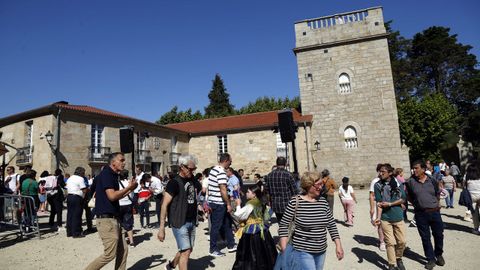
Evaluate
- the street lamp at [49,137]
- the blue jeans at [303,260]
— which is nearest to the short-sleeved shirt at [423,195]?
the blue jeans at [303,260]

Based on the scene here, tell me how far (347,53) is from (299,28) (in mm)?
3980

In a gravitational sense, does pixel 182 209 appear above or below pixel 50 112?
below

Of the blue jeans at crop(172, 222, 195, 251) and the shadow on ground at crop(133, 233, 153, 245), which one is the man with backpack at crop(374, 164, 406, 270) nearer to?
the blue jeans at crop(172, 222, 195, 251)

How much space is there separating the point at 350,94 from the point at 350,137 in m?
3.06

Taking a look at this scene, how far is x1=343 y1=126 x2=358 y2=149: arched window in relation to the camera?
2127 centimetres

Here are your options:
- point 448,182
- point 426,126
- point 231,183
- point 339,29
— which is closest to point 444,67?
point 426,126

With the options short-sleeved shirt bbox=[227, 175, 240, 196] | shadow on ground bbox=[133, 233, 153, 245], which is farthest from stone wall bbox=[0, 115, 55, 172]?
short-sleeved shirt bbox=[227, 175, 240, 196]

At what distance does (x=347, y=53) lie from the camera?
71.7ft

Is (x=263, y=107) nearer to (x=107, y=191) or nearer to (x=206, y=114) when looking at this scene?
(x=206, y=114)

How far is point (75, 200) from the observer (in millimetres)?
7805

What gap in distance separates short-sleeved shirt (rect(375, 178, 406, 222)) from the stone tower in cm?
1658

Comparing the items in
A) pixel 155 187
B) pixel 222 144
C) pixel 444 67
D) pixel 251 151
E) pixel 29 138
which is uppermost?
pixel 444 67

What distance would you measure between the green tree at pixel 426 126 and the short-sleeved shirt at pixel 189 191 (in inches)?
971

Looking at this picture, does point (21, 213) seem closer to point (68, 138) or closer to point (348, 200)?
point (348, 200)
